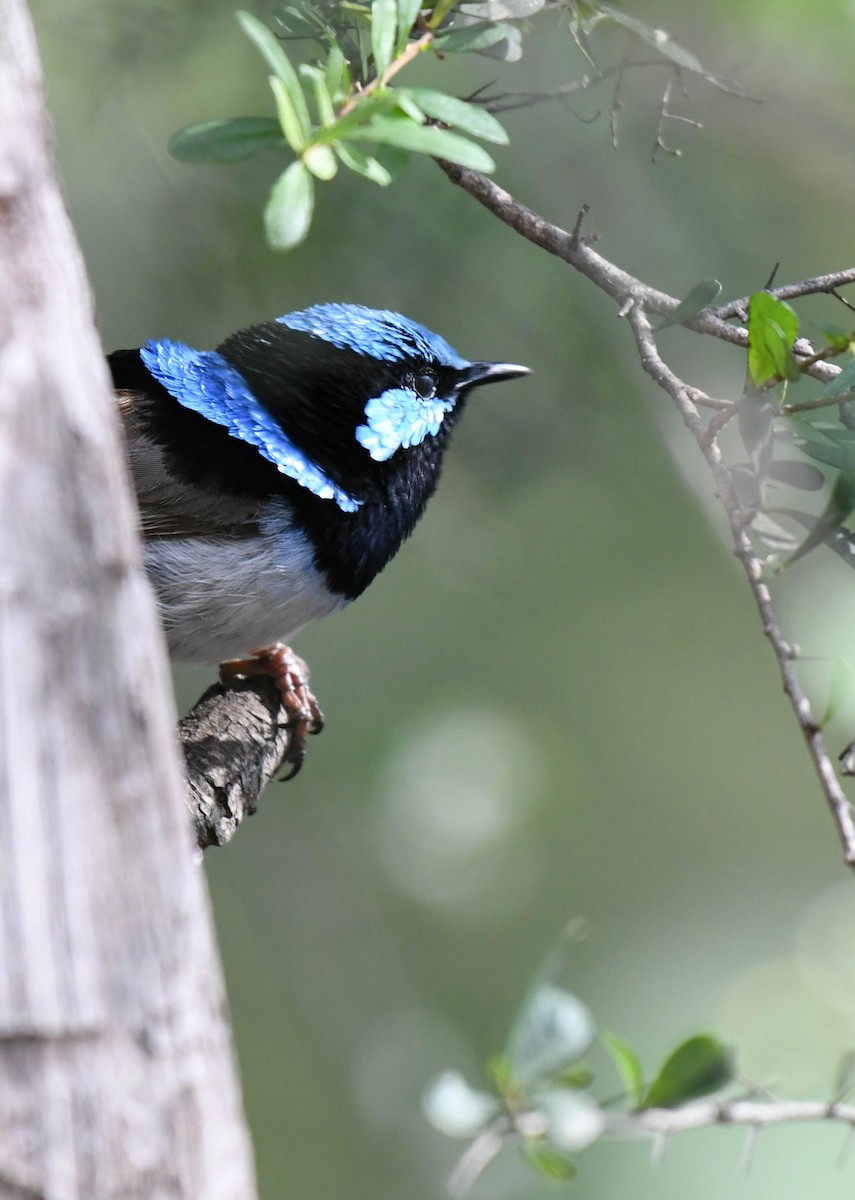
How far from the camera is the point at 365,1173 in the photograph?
16.2 feet

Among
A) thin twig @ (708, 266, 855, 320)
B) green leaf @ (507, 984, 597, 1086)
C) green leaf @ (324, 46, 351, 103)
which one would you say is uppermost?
green leaf @ (324, 46, 351, 103)

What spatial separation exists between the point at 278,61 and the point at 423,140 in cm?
20

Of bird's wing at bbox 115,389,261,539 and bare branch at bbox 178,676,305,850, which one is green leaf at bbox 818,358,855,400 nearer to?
bare branch at bbox 178,676,305,850

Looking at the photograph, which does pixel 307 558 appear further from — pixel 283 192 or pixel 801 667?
pixel 283 192

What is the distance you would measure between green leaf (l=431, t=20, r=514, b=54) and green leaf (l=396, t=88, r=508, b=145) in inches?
10.9

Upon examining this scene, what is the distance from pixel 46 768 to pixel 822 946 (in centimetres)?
318

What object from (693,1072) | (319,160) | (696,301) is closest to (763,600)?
(696,301)

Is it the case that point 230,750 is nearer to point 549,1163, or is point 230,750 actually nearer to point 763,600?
point 549,1163

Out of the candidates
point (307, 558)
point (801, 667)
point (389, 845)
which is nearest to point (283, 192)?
point (307, 558)

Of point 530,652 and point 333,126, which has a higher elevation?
point 333,126

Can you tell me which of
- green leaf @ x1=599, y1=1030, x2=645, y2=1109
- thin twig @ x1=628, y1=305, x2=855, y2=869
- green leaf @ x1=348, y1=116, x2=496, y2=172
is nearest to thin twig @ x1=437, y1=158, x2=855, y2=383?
thin twig @ x1=628, y1=305, x2=855, y2=869

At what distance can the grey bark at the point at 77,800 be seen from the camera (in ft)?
3.85

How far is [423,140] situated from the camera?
156 cm

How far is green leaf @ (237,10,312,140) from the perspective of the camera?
147cm
